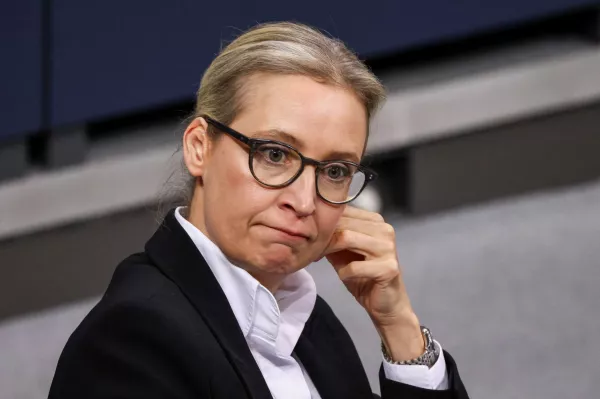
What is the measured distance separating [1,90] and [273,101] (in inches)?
64.1

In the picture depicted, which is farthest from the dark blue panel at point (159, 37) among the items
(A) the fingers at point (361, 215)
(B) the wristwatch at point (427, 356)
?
(B) the wristwatch at point (427, 356)

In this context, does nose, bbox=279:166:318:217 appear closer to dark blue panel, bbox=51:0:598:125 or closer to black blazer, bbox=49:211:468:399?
black blazer, bbox=49:211:468:399

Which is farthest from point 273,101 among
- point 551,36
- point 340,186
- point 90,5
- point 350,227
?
point 551,36

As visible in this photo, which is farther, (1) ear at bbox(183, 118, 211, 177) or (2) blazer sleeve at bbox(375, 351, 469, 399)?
(2) blazer sleeve at bbox(375, 351, 469, 399)

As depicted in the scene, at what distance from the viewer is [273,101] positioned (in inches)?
59.4

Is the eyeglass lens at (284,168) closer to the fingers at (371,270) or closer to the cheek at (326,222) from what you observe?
the cheek at (326,222)

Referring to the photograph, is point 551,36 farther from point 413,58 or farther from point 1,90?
point 1,90

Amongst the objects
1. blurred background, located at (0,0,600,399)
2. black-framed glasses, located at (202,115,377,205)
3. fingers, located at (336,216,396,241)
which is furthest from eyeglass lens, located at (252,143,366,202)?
blurred background, located at (0,0,600,399)

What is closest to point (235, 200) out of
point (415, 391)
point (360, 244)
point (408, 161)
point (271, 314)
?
point (271, 314)

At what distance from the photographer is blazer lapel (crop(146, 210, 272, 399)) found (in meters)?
1.51

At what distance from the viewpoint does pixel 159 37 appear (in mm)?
3156

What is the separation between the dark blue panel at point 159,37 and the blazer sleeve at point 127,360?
165 cm

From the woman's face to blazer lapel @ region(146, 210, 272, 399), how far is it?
37 mm

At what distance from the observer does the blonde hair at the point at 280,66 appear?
1.52 m
